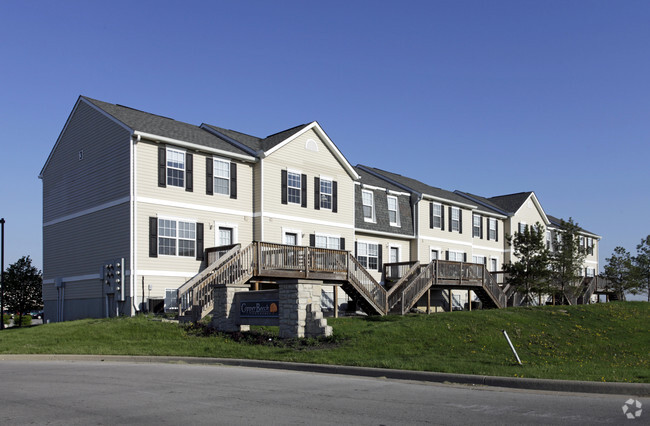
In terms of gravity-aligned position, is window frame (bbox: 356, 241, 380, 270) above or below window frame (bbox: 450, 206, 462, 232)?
below

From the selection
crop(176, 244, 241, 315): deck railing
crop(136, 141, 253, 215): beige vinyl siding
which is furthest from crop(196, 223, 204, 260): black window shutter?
crop(176, 244, 241, 315): deck railing

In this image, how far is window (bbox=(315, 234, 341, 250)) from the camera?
3062cm

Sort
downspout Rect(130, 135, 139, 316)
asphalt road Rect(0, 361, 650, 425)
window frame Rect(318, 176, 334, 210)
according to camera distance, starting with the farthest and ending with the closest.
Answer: window frame Rect(318, 176, 334, 210), downspout Rect(130, 135, 139, 316), asphalt road Rect(0, 361, 650, 425)

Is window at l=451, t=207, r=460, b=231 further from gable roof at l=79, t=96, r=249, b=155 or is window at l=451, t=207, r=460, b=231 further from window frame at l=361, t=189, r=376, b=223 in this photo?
gable roof at l=79, t=96, r=249, b=155

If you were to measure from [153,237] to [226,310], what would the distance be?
644cm

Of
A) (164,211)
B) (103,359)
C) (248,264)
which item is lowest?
(103,359)

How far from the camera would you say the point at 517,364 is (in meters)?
13.6

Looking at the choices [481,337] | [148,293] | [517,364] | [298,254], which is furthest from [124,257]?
[517,364]

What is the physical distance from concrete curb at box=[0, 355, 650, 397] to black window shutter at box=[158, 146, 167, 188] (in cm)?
973

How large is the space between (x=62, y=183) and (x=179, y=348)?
15.9m

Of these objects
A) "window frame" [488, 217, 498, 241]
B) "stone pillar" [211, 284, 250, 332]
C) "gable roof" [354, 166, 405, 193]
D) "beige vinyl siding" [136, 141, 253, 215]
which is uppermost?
"gable roof" [354, 166, 405, 193]

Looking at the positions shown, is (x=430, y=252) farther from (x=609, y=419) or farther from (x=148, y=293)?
(x=609, y=419)

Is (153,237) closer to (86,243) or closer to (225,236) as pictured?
(225,236)

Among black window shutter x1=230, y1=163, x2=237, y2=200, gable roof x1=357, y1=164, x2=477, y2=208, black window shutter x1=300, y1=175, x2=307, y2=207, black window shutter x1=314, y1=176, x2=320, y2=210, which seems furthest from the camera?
gable roof x1=357, y1=164, x2=477, y2=208
